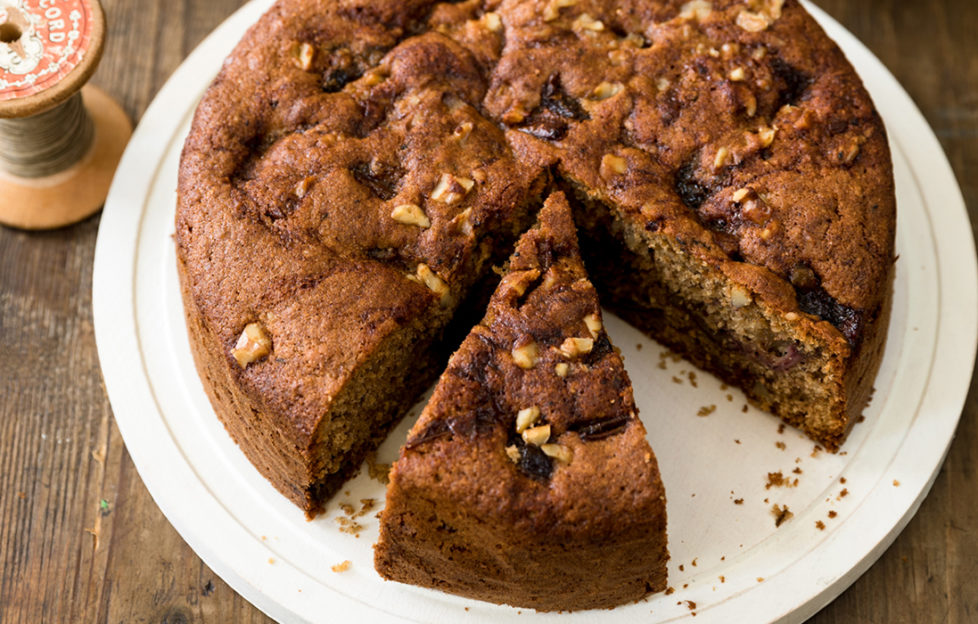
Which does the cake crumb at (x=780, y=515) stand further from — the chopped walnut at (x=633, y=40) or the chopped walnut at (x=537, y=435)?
the chopped walnut at (x=633, y=40)

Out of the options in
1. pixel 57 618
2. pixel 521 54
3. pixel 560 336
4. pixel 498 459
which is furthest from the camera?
pixel 521 54

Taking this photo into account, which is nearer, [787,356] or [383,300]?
[383,300]

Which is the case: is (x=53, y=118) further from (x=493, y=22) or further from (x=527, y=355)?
(x=527, y=355)

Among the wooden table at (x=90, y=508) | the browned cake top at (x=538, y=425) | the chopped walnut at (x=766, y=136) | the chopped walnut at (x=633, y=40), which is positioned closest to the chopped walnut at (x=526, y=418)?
the browned cake top at (x=538, y=425)

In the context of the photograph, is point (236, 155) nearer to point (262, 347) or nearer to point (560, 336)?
point (262, 347)

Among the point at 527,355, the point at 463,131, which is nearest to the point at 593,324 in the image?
the point at 527,355

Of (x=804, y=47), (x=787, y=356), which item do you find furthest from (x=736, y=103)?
(x=787, y=356)

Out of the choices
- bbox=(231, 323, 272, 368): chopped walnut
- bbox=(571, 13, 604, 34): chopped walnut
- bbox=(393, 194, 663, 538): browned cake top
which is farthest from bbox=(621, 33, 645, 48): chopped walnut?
bbox=(231, 323, 272, 368): chopped walnut
